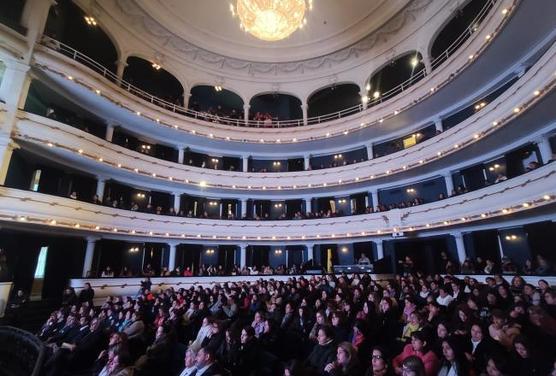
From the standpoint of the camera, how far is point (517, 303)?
178 inches

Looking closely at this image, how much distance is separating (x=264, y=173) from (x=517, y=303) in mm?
14247

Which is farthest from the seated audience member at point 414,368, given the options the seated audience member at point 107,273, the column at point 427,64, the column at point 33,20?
the column at point 427,64

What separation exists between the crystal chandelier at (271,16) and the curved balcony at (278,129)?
233 inches

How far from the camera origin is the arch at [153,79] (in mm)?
17297

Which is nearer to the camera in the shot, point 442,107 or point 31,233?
point 31,233

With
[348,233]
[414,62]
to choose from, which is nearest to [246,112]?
[348,233]

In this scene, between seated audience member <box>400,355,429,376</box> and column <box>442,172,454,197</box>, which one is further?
column <box>442,172,454,197</box>

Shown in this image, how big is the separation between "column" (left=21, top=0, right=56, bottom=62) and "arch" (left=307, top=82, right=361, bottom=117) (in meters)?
14.1

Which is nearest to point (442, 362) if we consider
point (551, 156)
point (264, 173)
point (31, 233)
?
point (551, 156)

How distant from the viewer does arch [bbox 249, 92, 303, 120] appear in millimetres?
21141

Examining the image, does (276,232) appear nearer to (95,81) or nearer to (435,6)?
(95,81)

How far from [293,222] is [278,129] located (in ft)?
19.2

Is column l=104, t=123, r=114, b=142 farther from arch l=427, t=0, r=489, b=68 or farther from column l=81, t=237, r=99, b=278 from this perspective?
arch l=427, t=0, r=489, b=68

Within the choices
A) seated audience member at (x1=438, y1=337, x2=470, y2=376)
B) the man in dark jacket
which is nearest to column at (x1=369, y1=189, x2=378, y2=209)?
seated audience member at (x1=438, y1=337, x2=470, y2=376)
